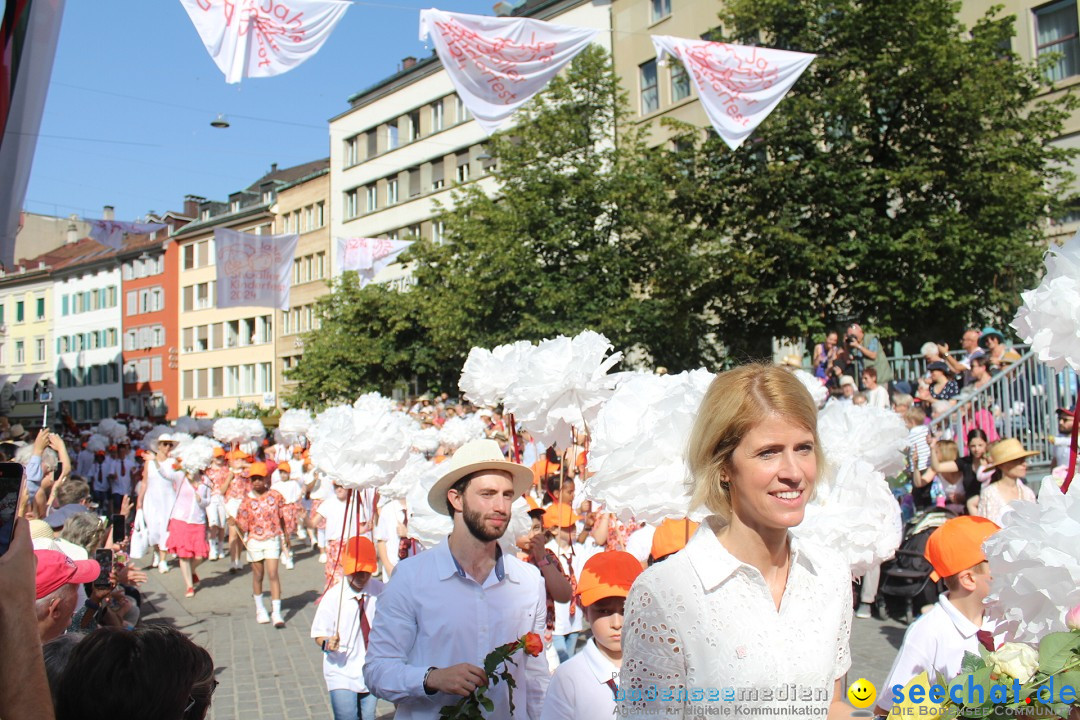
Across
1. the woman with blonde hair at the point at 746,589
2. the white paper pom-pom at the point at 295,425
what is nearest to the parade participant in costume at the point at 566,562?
the woman with blonde hair at the point at 746,589

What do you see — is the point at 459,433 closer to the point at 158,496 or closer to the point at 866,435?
the point at 158,496

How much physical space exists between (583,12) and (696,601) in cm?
3851

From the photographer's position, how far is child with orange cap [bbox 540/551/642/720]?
3.27 m

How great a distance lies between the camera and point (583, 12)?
124 ft

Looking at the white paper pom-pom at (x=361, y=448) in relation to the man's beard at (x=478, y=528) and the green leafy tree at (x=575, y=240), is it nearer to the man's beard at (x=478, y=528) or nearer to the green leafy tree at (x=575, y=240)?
the man's beard at (x=478, y=528)

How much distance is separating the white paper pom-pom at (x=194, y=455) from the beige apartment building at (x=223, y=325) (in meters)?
44.5

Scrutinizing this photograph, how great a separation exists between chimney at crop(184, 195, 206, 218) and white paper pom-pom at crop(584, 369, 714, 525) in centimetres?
7230

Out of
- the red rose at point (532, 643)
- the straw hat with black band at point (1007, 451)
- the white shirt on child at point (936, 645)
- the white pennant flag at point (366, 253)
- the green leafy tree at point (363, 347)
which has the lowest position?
the white shirt on child at point (936, 645)

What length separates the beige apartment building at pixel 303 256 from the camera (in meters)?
54.7

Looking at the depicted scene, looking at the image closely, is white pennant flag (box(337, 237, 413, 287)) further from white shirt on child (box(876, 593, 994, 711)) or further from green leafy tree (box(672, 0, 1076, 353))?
white shirt on child (box(876, 593, 994, 711))

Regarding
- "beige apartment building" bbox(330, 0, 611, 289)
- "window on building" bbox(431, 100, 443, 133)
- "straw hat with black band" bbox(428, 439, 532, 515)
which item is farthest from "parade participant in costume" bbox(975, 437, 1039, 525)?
"window on building" bbox(431, 100, 443, 133)

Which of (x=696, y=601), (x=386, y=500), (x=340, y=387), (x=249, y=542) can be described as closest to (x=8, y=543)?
(x=696, y=601)

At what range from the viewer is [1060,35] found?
23.7 m

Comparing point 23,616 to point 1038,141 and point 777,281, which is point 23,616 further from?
point 1038,141
